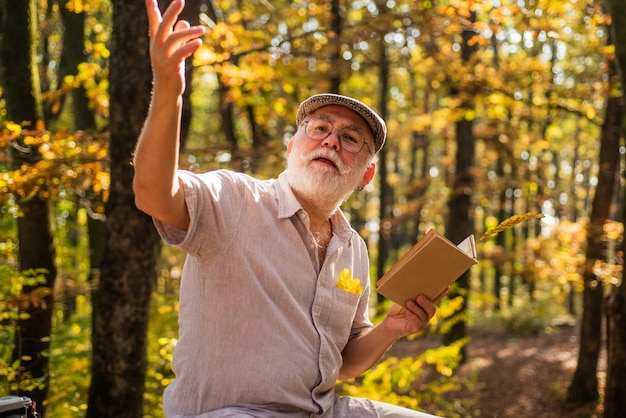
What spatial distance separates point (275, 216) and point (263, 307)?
0.39 meters

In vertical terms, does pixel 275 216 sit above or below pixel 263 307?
above

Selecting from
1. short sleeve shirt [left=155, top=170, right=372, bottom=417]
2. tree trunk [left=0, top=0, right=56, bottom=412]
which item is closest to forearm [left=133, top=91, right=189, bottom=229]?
short sleeve shirt [left=155, top=170, right=372, bottom=417]

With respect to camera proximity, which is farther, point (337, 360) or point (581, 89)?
point (581, 89)

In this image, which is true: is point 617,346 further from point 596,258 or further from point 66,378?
point 66,378

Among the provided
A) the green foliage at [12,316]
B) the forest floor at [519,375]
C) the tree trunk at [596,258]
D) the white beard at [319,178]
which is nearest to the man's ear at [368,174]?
the white beard at [319,178]

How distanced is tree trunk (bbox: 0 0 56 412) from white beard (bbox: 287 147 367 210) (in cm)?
300

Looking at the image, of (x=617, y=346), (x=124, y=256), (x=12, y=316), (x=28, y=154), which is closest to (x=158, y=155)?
(x=124, y=256)

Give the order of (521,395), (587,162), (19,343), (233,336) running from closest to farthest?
(233,336), (19,343), (521,395), (587,162)

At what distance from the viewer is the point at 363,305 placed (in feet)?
9.94

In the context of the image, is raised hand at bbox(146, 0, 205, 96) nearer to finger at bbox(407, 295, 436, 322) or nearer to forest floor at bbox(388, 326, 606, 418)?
finger at bbox(407, 295, 436, 322)

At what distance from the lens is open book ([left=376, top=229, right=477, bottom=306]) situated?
2256 mm

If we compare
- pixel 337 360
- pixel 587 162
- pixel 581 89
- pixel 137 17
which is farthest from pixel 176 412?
pixel 587 162

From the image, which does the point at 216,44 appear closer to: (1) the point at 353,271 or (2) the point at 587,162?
(1) the point at 353,271

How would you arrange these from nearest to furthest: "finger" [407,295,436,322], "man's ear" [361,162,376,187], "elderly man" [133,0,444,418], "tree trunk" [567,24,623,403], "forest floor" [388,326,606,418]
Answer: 1. "elderly man" [133,0,444,418]
2. "finger" [407,295,436,322]
3. "man's ear" [361,162,376,187]
4. "tree trunk" [567,24,623,403]
5. "forest floor" [388,326,606,418]
